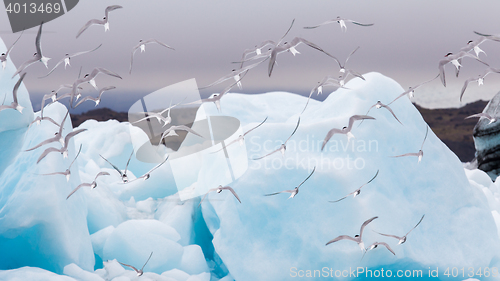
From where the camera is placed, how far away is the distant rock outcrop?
12188mm

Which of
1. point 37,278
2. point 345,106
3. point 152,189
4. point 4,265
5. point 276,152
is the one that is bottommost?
point 152,189

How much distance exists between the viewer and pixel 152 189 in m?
9.03

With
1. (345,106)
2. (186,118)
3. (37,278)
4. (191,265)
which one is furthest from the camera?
(186,118)

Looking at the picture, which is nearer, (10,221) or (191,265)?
(10,221)

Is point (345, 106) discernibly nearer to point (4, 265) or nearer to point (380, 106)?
point (380, 106)

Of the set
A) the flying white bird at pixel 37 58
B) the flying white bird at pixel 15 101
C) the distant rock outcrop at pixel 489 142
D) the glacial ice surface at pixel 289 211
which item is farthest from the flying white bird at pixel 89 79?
the distant rock outcrop at pixel 489 142

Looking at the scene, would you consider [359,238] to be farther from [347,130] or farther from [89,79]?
[89,79]

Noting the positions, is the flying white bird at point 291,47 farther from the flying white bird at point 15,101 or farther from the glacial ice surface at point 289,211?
the flying white bird at point 15,101

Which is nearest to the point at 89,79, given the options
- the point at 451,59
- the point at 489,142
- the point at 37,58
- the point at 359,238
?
the point at 37,58

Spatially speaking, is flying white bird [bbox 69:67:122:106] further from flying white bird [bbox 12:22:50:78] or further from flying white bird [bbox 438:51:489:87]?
flying white bird [bbox 438:51:489:87]

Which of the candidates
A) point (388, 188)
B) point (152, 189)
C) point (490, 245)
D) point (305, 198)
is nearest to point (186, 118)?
point (152, 189)

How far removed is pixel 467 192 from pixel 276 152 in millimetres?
3421

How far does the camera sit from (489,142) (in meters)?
12.5

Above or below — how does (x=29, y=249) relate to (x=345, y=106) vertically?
below
